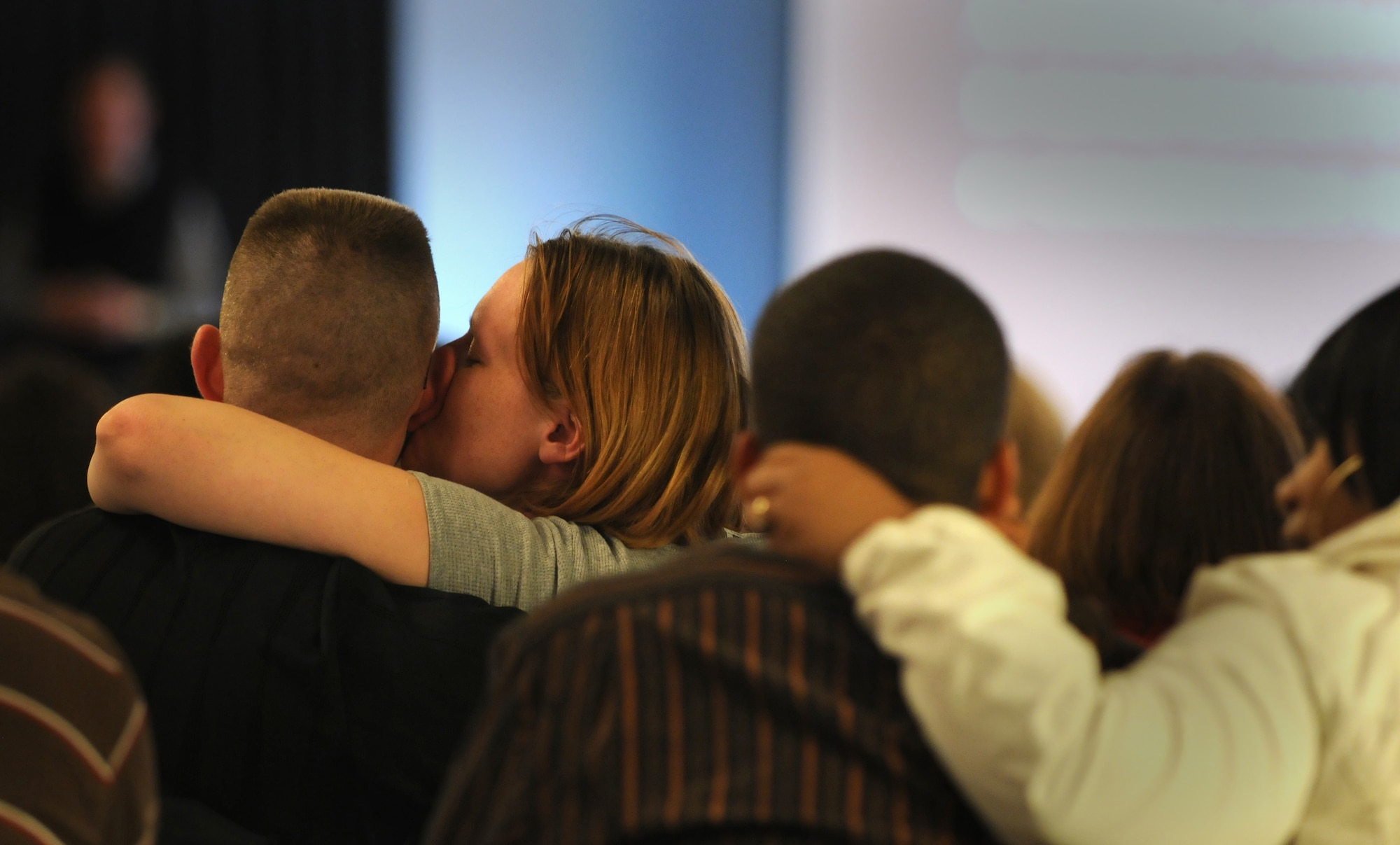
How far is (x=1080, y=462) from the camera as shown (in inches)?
46.7

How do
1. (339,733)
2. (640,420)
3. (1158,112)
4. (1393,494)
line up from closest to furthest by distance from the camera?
(1393,494)
(339,733)
(640,420)
(1158,112)

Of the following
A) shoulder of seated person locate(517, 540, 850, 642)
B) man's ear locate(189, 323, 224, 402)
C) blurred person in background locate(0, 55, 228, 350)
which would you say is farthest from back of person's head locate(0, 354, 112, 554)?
blurred person in background locate(0, 55, 228, 350)

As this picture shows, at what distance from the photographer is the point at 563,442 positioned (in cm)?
A: 145

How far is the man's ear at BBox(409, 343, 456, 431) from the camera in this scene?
1.48m

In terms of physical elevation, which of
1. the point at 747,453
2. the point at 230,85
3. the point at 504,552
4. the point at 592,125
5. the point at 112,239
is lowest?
the point at 112,239

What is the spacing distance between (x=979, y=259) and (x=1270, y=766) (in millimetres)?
4237

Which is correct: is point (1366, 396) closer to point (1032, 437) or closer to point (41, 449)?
point (1032, 437)

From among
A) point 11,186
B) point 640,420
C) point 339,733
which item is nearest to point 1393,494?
point 640,420

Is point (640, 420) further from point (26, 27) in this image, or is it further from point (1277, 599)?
point (26, 27)

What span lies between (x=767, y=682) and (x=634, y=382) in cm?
71

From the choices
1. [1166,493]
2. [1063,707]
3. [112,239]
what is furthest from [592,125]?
[1063,707]

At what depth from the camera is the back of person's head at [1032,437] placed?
5.13ft

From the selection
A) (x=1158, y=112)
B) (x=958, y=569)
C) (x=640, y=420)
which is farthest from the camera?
(x=1158, y=112)

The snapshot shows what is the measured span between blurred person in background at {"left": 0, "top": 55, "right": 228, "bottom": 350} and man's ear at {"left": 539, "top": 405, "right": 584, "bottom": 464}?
11.4ft
